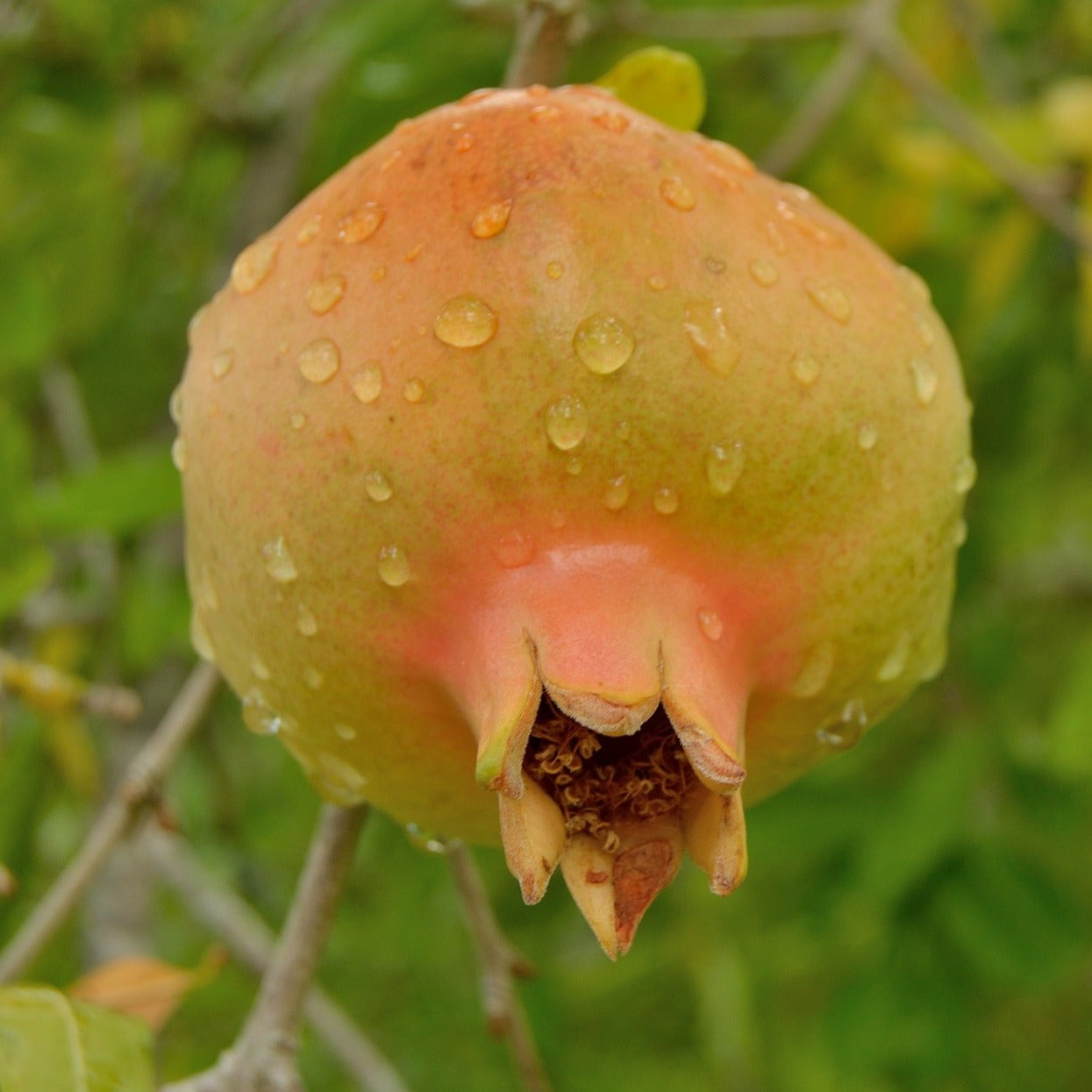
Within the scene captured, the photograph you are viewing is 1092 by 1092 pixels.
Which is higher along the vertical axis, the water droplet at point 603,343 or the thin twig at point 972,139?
the water droplet at point 603,343

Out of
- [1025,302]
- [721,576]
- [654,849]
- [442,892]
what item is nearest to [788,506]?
[721,576]

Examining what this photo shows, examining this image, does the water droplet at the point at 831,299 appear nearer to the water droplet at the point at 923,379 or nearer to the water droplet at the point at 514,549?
the water droplet at the point at 923,379

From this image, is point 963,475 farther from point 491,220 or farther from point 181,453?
point 181,453

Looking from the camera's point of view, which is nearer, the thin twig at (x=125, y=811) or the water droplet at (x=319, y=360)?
the water droplet at (x=319, y=360)

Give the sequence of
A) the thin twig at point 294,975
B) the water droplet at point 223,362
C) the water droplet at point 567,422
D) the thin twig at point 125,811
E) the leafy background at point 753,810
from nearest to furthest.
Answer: the water droplet at point 567,422, the water droplet at point 223,362, the thin twig at point 294,975, the thin twig at point 125,811, the leafy background at point 753,810

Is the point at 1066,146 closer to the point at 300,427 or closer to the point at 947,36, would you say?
the point at 947,36

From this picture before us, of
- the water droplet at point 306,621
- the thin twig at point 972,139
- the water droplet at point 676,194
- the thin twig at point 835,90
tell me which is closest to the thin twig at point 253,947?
the water droplet at point 306,621

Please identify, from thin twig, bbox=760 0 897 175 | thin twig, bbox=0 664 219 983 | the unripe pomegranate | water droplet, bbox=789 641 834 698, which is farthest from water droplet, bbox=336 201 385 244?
thin twig, bbox=760 0 897 175

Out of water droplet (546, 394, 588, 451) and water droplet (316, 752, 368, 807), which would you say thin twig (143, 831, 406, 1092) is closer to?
water droplet (316, 752, 368, 807)
